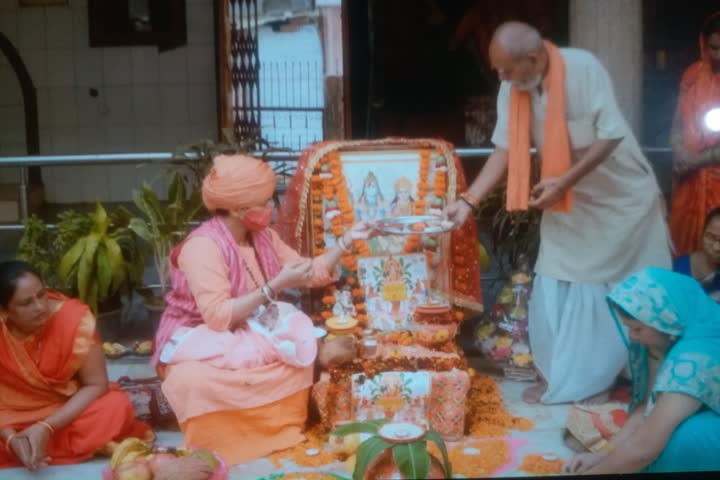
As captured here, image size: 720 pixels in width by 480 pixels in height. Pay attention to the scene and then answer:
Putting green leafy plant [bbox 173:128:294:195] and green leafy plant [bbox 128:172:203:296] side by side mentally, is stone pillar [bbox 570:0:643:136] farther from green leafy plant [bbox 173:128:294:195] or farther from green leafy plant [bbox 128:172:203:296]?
green leafy plant [bbox 128:172:203:296]

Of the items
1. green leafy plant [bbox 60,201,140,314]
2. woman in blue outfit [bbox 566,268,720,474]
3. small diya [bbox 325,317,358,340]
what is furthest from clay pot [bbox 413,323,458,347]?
green leafy plant [bbox 60,201,140,314]

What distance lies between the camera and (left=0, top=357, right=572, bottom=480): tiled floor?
329cm

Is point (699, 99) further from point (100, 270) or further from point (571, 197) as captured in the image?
point (100, 270)

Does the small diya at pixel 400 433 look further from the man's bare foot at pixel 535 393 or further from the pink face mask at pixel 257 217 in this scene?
the man's bare foot at pixel 535 393

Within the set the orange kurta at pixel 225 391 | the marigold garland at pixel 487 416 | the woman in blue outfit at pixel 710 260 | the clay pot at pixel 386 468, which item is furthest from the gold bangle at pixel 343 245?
the woman in blue outfit at pixel 710 260

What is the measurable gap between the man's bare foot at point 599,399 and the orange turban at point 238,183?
158cm

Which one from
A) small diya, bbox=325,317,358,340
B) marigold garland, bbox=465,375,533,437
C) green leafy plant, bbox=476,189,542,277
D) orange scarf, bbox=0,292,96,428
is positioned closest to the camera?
orange scarf, bbox=0,292,96,428

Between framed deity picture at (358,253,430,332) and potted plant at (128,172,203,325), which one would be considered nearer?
framed deity picture at (358,253,430,332)

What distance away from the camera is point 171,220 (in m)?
4.00

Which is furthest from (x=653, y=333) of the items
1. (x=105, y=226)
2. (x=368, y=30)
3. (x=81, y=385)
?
(x=105, y=226)

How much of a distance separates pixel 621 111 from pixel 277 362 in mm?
1620

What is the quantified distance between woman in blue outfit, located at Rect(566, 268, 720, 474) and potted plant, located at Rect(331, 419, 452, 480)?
561 mm

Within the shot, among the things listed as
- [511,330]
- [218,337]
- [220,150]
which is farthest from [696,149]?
[218,337]

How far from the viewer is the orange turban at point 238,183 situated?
131 inches
